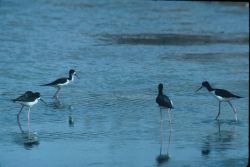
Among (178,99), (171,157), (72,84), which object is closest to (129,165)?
(171,157)

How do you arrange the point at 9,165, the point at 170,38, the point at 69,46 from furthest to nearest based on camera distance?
the point at 170,38 → the point at 69,46 → the point at 9,165

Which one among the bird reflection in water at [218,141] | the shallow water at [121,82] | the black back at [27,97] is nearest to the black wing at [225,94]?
the shallow water at [121,82]

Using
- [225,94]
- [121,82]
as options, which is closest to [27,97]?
[225,94]

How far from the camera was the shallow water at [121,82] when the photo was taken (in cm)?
1131

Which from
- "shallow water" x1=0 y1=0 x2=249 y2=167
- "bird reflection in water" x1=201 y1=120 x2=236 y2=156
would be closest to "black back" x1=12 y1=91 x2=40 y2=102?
"shallow water" x1=0 y1=0 x2=249 y2=167

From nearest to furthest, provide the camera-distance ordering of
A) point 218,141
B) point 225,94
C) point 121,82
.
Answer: point 218,141, point 225,94, point 121,82

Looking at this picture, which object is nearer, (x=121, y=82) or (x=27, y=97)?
(x=27, y=97)

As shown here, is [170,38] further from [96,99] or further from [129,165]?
[129,165]

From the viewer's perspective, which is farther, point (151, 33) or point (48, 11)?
point (48, 11)

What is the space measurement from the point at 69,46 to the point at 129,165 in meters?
13.6

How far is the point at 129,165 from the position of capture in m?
10.4

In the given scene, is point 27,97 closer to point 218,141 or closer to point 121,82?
point 218,141

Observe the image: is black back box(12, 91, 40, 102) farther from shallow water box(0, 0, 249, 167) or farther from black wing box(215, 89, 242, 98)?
black wing box(215, 89, 242, 98)

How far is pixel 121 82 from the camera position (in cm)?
1755
